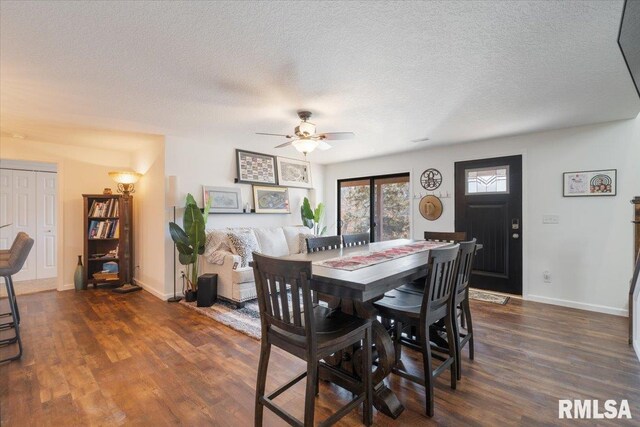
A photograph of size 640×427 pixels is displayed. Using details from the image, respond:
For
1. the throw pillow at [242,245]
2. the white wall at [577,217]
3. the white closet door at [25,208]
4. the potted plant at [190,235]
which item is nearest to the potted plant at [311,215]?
the throw pillow at [242,245]

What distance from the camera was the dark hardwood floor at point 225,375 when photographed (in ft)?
5.87

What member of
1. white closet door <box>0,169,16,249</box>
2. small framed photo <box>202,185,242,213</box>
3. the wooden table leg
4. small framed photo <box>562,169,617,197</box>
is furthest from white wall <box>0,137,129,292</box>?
small framed photo <box>562,169,617,197</box>

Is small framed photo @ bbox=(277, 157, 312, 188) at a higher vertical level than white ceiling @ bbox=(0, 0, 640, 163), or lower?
lower

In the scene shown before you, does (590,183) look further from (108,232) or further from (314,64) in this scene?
(108,232)

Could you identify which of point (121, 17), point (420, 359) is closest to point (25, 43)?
point (121, 17)

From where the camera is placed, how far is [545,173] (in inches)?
156

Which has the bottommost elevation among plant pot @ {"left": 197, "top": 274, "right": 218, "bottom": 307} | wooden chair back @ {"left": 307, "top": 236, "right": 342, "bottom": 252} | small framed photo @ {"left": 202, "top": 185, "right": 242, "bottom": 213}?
plant pot @ {"left": 197, "top": 274, "right": 218, "bottom": 307}

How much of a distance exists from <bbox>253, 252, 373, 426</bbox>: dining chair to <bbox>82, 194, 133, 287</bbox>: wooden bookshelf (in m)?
4.18

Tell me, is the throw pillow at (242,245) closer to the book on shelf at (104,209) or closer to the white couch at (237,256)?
the white couch at (237,256)

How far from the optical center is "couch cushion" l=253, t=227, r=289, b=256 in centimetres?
466

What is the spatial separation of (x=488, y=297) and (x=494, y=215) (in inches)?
47.4

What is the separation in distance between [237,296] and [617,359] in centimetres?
377

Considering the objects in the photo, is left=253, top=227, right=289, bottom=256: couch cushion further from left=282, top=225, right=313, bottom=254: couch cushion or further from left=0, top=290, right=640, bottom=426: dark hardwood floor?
left=0, top=290, right=640, bottom=426: dark hardwood floor

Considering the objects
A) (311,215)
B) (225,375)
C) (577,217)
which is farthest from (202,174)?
(577,217)
